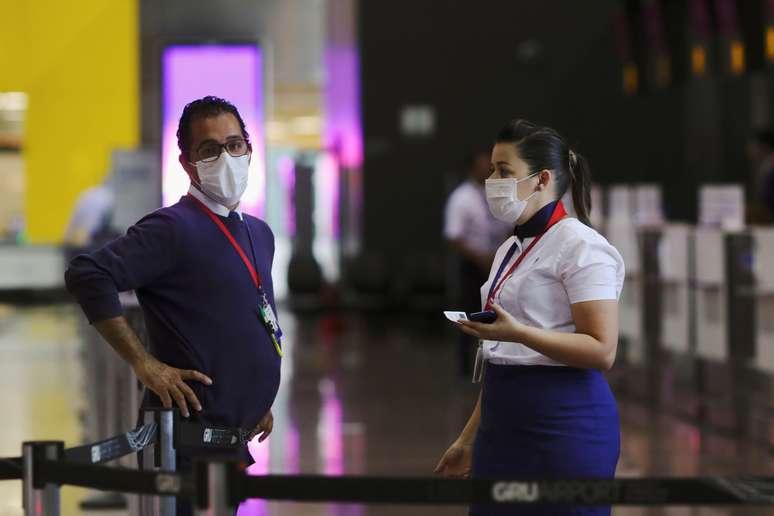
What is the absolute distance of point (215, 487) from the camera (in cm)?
267

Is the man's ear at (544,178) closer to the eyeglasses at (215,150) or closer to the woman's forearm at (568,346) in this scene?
the woman's forearm at (568,346)

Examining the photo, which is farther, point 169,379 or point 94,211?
point 94,211

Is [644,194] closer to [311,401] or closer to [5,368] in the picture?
[311,401]

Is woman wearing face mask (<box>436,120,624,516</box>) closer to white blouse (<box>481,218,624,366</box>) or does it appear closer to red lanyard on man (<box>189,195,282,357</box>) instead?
white blouse (<box>481,218,624,366</box>)

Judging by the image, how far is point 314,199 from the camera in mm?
19125

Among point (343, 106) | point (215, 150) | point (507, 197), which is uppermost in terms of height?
point (343, 106)

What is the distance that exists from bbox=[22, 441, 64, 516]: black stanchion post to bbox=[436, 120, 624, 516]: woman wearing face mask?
2.94ft

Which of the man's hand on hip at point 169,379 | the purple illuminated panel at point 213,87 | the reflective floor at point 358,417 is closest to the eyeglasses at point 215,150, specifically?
the man's hand on hip at point 169,379

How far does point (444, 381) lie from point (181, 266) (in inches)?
319

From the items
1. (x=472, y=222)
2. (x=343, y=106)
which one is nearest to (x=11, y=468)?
(x=472, y=222)

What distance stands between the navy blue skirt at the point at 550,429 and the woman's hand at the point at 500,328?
189mm

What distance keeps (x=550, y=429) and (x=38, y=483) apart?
1.10 meters

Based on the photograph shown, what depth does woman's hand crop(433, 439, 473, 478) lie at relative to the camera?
3432 mm

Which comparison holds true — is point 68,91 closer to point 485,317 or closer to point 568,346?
point 485,317
